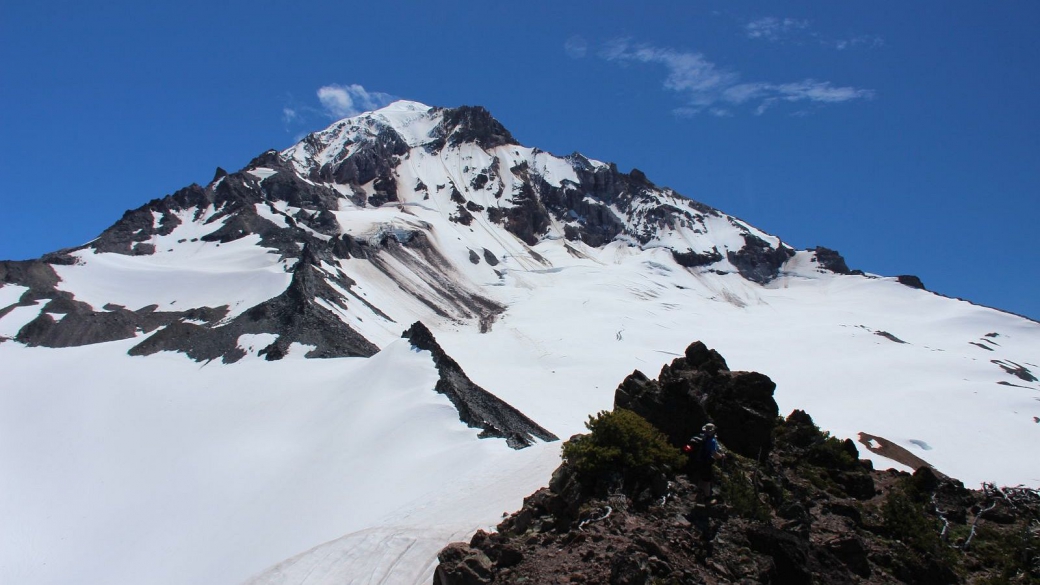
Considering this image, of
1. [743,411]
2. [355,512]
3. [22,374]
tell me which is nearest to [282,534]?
[355,512]

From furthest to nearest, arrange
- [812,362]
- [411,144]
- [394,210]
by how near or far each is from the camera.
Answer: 1. [411,144]
2. [394,210]
3. [812,362]

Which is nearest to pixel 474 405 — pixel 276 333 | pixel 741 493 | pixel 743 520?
pixel 741 493

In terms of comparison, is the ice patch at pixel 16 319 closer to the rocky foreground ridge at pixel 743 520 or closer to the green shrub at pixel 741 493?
the rocky foreground ridge at pixel 743 520

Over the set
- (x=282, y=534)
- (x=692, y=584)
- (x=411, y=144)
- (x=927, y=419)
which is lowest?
(x=282, y=534)

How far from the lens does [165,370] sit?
38.3 m

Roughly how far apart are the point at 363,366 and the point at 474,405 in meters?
6.55

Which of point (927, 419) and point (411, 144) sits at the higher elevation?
point (411, 144)

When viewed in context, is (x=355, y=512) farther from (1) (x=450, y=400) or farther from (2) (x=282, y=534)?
(1) (x=450, y=400)

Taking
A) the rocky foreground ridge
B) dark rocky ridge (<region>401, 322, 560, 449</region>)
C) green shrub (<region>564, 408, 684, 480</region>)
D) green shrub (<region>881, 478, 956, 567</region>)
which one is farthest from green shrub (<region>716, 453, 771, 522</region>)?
dark rocky ridge (<region>401, 322, 560, 449</region>)

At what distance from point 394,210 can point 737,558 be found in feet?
430

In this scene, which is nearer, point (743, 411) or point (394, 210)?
point (743, 411)

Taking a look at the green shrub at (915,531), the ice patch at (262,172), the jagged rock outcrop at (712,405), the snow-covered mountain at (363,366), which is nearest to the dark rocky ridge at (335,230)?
the snow-covered mountain at (363,366)

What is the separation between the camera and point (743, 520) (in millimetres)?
11648

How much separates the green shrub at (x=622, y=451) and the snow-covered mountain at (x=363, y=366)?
12.5 feet
